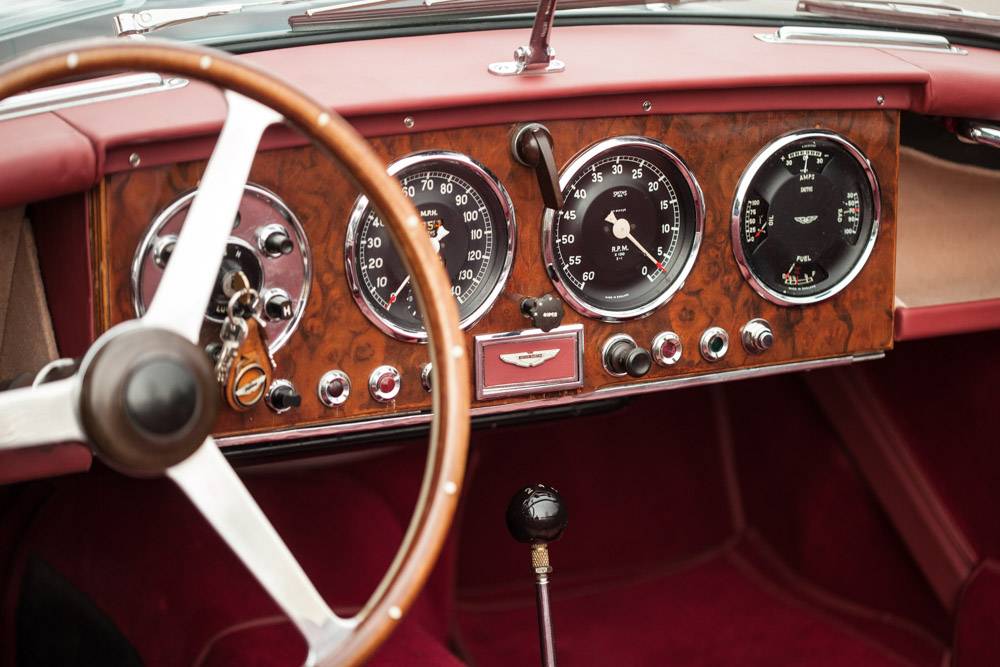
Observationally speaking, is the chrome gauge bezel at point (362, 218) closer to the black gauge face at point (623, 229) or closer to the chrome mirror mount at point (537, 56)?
the black gauge face at point (623, 229)

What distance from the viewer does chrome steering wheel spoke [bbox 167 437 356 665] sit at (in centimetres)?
136

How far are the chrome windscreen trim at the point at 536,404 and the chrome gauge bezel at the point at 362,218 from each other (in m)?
0.15

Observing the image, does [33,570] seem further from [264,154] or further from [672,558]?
→ [672,558]

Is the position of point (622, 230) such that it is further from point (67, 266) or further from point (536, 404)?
point (67, 266)

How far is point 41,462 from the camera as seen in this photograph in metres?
1.58

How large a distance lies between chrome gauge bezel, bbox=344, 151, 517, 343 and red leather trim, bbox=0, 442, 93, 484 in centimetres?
52

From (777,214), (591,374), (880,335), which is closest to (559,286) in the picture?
(591,374)

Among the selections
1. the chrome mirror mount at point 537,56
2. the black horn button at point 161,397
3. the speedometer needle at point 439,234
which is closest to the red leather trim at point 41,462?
the black horn button at point 161,397

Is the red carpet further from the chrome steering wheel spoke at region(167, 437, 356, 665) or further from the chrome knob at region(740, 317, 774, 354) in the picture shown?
the chrome steering wheel spoke at region(167, 437, 356, 665)

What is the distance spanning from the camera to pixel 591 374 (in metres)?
2.11

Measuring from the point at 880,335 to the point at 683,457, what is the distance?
0.94 meters

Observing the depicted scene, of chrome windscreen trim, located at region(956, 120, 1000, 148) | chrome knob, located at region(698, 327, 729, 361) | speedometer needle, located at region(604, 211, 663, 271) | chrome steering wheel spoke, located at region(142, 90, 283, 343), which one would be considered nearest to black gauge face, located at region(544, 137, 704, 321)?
speedometer needle, located at region(604, 211, 663, 271)

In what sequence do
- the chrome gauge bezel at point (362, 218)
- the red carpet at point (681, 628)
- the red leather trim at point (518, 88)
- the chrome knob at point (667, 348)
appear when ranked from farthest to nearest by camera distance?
the red carpet at point (681, 628), the chrome knob at point (667, 348), the chrome gauge bezel at point (362, 218), the red leather trim at point (518, 88)

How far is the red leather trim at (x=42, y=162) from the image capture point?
1.50 m
